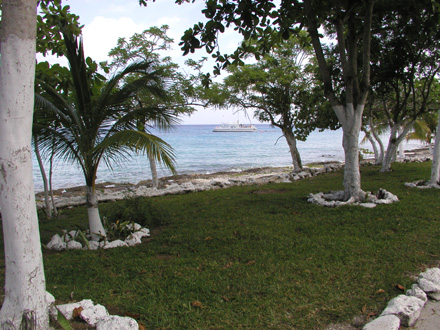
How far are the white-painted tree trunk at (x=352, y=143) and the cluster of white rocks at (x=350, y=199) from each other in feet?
0.58

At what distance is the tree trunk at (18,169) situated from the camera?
241 cm

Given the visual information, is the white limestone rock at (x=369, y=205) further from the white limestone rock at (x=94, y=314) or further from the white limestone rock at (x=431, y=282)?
the white limestone rock at (x=94, y=314)

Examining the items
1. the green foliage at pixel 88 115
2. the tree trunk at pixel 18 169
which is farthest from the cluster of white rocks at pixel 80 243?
the tree trunk at pixel 18 169

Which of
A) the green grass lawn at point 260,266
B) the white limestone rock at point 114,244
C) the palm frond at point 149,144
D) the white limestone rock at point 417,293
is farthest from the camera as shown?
the white limestone rock at point 114,244

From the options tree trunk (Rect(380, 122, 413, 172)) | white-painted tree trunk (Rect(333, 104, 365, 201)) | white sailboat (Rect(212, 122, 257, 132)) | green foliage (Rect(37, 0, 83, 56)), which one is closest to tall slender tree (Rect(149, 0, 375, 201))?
white-painted tree trunk (Rect(333, 104, 365, 201))

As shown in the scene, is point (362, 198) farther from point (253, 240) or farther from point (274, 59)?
point (274, 59)

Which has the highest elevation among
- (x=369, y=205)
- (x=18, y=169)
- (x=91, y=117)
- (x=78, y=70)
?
(x=78, y=70)

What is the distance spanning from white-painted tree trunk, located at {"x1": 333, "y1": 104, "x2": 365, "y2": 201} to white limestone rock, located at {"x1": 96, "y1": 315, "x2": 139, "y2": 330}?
5.65 m

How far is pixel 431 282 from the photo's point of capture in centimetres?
343

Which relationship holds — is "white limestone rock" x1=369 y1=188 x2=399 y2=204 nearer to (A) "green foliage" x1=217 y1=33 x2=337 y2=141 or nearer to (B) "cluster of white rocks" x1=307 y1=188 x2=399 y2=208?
(B) "cluster of white rocks" x1=307 y1=188 x2=399 y2=208

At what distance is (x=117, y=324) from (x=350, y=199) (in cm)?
569

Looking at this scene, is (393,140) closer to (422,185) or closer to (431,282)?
(422,185)

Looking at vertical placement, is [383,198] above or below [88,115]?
below

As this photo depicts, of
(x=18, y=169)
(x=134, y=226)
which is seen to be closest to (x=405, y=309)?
(x=18, y=169)
